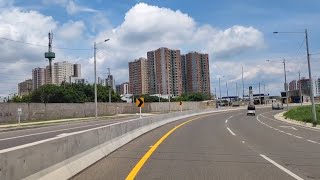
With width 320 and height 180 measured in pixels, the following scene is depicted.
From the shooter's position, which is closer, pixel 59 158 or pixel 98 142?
pixel 59 158

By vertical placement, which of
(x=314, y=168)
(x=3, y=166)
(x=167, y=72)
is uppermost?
(x=167, y=72)

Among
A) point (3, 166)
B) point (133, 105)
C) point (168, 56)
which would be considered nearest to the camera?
point (3, 166)

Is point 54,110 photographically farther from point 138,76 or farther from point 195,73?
point 138,76

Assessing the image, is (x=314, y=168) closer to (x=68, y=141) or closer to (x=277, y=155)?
(x=277, y=155)

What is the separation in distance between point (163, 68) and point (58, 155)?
6172 inches

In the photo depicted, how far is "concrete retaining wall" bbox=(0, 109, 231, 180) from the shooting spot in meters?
7.50

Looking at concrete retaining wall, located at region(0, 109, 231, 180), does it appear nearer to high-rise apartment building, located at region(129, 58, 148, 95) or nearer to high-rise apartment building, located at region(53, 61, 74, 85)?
high-rise apartment building, located at region(53, 61, 74, 85)

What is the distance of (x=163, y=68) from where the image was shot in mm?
166500

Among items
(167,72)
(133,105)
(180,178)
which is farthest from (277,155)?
(167,72)

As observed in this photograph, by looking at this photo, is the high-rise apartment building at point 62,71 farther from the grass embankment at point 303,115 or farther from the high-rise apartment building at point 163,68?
the grass embankment at point 303,115

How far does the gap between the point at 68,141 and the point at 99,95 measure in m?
131

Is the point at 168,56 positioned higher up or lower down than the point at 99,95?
higher up

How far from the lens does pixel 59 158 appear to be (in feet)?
33.2

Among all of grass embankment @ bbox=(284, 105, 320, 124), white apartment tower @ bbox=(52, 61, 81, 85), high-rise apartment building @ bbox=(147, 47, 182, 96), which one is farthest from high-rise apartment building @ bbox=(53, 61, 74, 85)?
grass embankment @ bbox=(284, 105, 320, 124)
